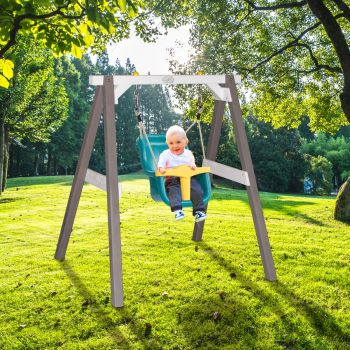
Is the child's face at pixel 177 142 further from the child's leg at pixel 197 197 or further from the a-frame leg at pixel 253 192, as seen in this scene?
the a-frame leg at pixel 253 192

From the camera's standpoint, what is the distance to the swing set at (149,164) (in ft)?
15.4

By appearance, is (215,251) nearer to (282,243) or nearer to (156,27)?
(282,243)

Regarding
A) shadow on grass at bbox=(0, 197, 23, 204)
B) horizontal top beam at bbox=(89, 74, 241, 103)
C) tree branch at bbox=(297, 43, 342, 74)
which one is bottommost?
shadow on grass at bbox=(0, 197, 23, 204)

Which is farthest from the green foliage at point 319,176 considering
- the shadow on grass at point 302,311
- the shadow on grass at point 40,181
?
the shadow on grass at point 302,311

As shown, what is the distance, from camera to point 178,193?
213 inches

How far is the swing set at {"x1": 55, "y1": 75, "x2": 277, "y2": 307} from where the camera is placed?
4.70 meters

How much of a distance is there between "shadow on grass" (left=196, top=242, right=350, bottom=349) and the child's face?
1.94m

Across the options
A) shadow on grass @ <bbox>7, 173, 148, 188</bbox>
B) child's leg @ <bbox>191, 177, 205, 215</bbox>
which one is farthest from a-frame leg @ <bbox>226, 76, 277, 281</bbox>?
shadow on grass @ <bbox>7, 173, 148, 188</bbox>

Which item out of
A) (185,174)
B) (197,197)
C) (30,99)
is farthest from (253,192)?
(30,99)

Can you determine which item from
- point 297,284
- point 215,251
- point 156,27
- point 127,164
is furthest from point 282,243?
point 127,164

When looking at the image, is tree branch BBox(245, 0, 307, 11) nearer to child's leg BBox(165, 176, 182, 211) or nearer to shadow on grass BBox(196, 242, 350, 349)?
child's leg BBox(165, 176, 182, 211)

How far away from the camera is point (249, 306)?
4637 millimetres

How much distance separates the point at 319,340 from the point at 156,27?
9.94 metres

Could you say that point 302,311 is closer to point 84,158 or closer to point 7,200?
point 84,158
